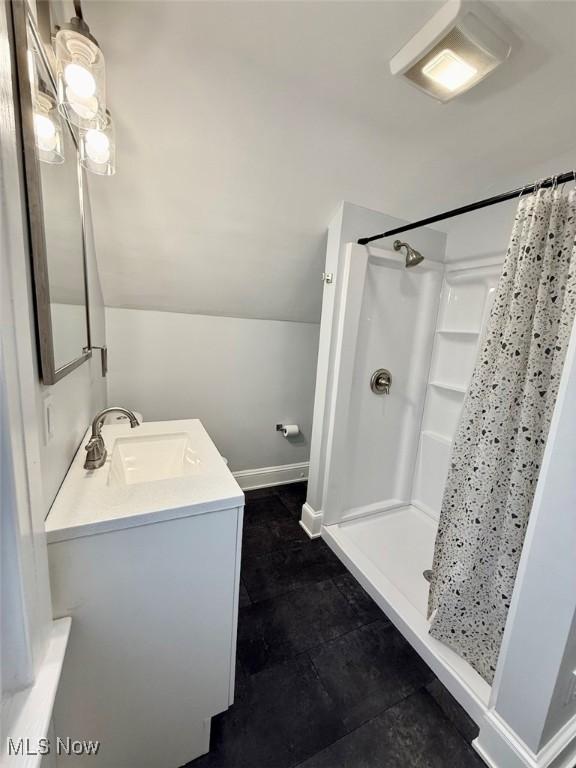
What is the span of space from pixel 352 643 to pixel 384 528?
86 centimetres

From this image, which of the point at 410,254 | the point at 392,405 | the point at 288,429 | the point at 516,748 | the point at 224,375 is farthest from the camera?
the point at 288,429

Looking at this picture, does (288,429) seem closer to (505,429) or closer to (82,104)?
(505,429)

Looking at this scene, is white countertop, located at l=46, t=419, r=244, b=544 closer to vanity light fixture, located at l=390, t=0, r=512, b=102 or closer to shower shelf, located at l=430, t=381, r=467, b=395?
vanity light fixture, located at l=390, t=0, r=512, b=102

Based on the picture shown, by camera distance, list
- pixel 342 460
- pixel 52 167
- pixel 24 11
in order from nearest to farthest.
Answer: pixel 24 11 → pixel 52 167 → pixel 342 460

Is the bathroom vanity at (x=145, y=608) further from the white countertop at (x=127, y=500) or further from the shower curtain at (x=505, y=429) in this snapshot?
the shower curtain at (x=505, y=429)

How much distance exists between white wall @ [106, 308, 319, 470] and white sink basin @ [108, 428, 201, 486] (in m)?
0.93

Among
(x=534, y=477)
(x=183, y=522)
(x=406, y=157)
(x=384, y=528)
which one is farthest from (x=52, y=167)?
(x=384, y=528)

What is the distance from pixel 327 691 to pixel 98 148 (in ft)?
7.38

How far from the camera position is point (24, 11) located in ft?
2.03

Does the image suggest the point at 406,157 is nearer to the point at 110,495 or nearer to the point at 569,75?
the point at 569,75

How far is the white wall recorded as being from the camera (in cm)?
215

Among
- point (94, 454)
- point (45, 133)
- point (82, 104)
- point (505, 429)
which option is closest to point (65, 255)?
point (45, 133)

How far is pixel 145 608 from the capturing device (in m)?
0.88

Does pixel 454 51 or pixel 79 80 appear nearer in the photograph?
pixel 79 80
